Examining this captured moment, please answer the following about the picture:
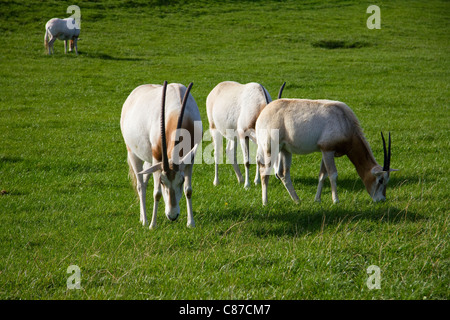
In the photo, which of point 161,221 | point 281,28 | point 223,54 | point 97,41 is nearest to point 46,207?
point 161,221

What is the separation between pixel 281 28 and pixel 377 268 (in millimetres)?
38242

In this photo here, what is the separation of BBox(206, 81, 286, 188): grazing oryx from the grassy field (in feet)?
1.87

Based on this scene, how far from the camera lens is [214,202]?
8.70 metres

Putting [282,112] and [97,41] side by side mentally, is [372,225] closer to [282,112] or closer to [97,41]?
[282,112]

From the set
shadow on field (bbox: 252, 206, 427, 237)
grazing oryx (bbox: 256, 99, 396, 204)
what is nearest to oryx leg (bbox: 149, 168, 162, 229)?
shadow on field (bbox: 252, 206, 427, 237)

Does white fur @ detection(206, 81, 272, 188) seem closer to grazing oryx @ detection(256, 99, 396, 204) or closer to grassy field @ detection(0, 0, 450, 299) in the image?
grassy field @ detection(0, 0, 450, 299)

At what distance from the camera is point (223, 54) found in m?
32.2

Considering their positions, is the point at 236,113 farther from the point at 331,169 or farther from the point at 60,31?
the point at 60,31

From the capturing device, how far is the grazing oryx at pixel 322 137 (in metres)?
8.27

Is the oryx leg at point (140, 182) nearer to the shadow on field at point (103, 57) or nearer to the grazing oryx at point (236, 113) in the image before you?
the grazing oryx at point (236, 113)

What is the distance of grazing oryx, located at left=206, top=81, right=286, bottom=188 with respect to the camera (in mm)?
10383

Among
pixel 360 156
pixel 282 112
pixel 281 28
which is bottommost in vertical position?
pixel 360 156

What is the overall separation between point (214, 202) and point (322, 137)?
2278 mm
